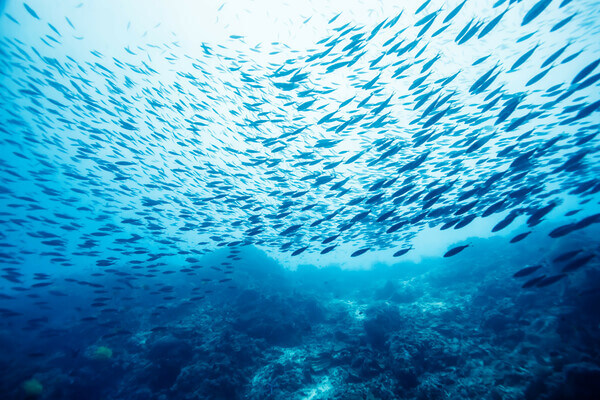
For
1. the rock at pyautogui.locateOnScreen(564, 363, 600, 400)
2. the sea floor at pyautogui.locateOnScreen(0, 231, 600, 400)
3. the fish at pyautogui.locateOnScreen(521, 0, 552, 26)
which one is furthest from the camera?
the sea floor at pyautogui.locateOnScreen(0, 231, 600, 400)

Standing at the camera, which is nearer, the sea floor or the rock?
the rock

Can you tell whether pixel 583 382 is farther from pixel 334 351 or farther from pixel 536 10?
pixel 536 10

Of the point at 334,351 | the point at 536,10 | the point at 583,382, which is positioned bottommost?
the point at 583,382

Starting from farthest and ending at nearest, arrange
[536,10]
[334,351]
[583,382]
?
[334,351] < [536,10] < [583,382]

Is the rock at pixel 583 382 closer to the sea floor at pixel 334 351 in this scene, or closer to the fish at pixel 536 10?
the sea floor at pixel 334 351

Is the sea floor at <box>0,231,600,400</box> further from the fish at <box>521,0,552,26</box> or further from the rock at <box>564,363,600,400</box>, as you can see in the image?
the fish at <box>521,0,552,26</box>

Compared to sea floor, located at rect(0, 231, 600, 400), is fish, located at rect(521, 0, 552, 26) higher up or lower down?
higher up

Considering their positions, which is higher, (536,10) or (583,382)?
(536,10)

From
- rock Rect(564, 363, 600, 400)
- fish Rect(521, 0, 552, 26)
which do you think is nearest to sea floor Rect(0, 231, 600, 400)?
rock Rect(564, 363, 600, 400)

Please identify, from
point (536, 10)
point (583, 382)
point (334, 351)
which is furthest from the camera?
point (334, 351)

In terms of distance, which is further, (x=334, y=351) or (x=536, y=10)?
(x=334, y=351)

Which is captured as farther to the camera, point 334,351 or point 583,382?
point 334,351

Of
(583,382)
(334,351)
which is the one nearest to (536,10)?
(583,382)

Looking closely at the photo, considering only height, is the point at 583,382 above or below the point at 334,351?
below
